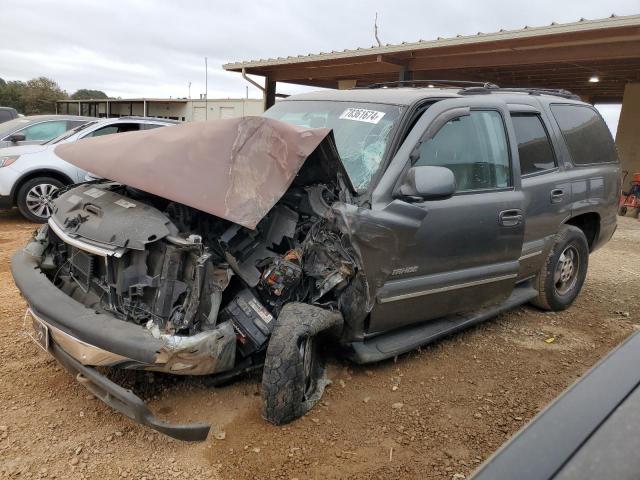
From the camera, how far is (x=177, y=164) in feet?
9.46

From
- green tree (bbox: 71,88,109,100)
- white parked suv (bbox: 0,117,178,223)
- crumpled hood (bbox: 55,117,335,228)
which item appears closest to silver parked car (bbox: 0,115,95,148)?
white parked suv (bbox: 0,117,178,223)

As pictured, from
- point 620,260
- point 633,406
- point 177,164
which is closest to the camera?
point 633,406

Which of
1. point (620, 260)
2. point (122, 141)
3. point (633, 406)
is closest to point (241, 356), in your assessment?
point (122, 141)

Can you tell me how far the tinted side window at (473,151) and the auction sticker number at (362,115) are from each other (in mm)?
392

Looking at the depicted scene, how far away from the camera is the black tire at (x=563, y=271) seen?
4.55 m

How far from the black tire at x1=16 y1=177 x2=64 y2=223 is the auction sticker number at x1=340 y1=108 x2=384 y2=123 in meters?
5.70

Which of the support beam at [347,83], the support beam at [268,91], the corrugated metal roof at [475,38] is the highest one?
the corrugated metal roof at [475,38]

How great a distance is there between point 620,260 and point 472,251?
5.01m

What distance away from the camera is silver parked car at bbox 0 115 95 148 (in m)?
8.60

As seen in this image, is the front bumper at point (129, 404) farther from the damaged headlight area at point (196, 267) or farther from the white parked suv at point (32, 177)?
the white parked suv at point (32, 177)

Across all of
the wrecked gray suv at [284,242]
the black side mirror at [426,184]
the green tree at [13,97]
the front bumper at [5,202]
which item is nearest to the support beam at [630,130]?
the wrecked gray suv at [284,242]

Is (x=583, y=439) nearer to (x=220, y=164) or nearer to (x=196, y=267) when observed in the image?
(x=196, y=267)

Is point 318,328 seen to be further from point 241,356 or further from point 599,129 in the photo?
point 599,129

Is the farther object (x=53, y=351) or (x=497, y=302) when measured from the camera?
(x=497, y=302)
